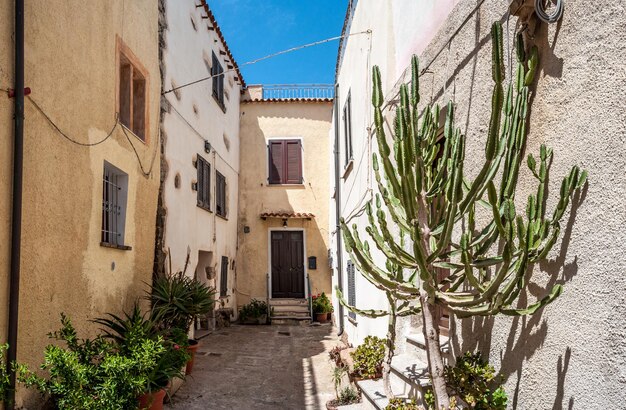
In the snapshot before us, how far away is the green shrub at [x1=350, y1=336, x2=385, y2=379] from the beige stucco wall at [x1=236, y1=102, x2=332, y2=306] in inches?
351

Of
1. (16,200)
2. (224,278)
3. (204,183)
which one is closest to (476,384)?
(16,200)

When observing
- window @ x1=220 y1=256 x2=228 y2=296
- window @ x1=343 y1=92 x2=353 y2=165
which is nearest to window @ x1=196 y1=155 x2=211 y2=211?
window @ x1=220 y1=256 x2=228 y2=296

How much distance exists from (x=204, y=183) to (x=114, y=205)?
4572 millimetres

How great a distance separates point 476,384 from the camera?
297 cm

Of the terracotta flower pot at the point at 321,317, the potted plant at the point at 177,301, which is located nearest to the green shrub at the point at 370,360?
the potted plant at the point at 177,301

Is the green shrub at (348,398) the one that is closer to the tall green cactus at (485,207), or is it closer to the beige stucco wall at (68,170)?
the tall green cactus at (485,207)

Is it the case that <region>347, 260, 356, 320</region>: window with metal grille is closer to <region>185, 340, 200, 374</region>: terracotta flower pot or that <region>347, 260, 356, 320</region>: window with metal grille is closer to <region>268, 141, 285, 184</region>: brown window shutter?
<region>185, 340, 200, 374</region>: terracotta flower pot

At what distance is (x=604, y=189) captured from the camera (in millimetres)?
2154

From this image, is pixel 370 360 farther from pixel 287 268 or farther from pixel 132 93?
pixel 287 268

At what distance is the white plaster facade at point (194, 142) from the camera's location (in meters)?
8.32

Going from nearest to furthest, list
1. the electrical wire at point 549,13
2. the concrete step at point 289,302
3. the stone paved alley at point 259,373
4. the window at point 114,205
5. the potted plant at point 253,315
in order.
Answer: the electrical wire at point 549,13 < the window at point 114,205 < the stone paved alley at point 259,373 < the potted plant at point 253,315 < the concrete step at point 289,302

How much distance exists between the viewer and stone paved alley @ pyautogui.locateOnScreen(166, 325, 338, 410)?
6.14 m

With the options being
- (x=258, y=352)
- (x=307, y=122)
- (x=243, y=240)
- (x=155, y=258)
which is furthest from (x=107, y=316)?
(x=307, y=122)

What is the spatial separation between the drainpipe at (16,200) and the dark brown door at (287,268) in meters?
11.0
